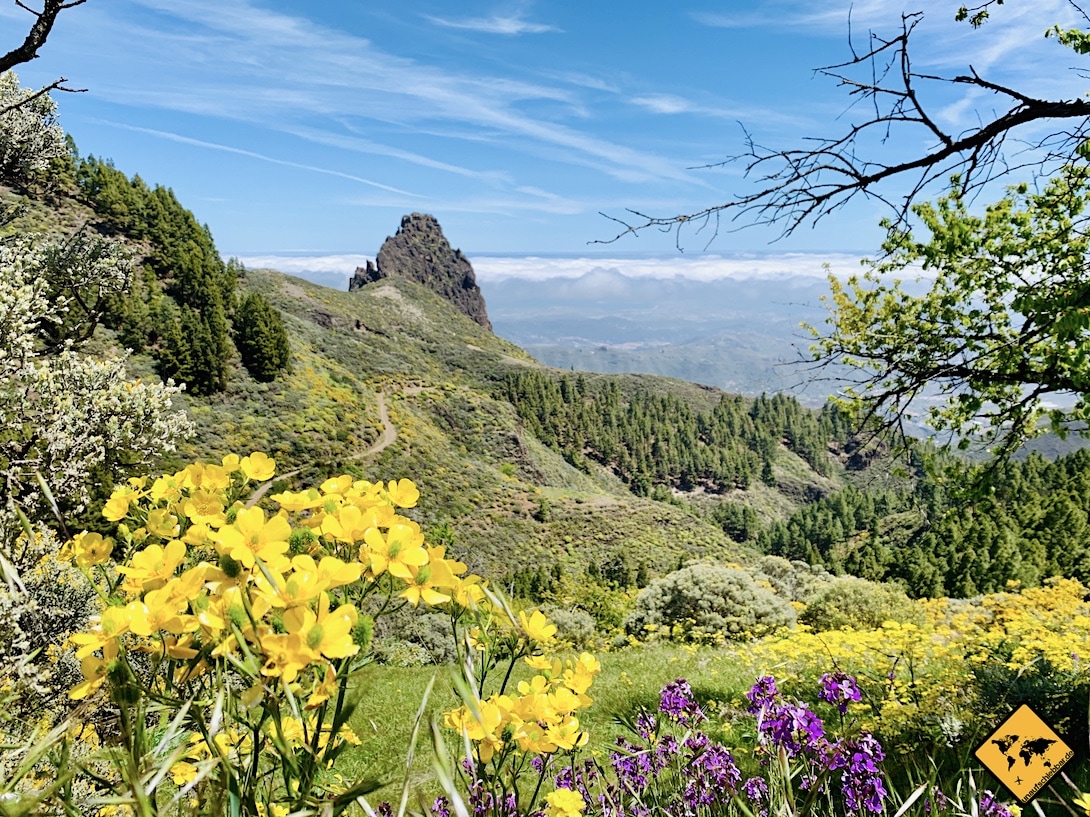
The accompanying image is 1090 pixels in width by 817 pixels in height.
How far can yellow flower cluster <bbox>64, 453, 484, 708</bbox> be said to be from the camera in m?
0.97

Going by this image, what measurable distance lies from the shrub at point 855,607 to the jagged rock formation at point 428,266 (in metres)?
132

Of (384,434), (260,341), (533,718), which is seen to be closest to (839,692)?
(533,718)

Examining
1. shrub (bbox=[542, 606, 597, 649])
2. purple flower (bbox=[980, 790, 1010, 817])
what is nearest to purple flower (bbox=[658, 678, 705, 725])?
purple flower (bbox=[980, 790, 1010, 817])

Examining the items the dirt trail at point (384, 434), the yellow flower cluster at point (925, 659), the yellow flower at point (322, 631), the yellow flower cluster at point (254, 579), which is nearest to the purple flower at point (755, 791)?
the yellow flower cluster at point (925, 659)

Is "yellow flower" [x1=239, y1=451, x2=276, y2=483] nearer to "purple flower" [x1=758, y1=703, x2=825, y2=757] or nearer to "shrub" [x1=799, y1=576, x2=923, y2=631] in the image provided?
"purple flower" [x1=758, y1=703, x2=825, y2=757]

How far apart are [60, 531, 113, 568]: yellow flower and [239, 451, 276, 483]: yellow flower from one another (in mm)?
311

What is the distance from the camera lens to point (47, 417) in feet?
21.1

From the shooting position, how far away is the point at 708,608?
1352cm

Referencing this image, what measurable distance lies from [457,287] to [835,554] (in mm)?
111190

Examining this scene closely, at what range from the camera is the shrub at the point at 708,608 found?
13.0 m

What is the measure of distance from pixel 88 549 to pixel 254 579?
62 centimetres

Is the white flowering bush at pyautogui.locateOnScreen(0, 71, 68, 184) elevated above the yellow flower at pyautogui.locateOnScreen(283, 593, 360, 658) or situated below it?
above

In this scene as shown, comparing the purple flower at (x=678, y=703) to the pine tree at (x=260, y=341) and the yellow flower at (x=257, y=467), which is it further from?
the pine tree at (x=260, y=341)

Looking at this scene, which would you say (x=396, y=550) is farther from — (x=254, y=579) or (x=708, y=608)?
(x=708, y=608)
